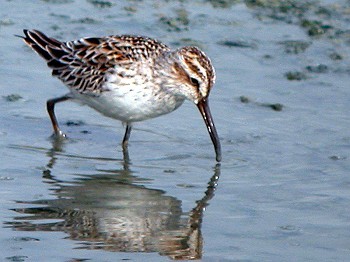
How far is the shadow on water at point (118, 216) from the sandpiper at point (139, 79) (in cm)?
89

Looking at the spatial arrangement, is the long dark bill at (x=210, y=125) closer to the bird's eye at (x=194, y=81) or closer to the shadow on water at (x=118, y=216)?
the bird's eye at (x=194, y=81)

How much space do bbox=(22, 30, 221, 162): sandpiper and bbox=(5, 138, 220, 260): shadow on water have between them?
2.94ft

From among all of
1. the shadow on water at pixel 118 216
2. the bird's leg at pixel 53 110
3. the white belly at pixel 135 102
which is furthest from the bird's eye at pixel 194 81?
the bird's leg at pixel 53 110

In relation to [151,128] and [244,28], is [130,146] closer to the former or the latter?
[151,128]

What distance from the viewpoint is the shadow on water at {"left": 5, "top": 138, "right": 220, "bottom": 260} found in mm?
8430

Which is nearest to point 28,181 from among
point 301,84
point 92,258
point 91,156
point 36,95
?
point 91,156

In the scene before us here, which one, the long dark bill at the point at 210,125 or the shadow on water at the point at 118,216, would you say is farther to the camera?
the long dark bill at the point at 210,125

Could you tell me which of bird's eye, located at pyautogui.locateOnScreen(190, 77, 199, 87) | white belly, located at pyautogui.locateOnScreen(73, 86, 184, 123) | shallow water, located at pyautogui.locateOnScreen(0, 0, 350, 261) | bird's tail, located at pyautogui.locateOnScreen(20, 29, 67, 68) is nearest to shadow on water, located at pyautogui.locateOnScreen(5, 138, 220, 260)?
shallow water, located at pyautogui.locateOnScreen(0, 0, 350, 261)

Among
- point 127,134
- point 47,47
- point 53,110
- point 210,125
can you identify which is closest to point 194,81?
point 210,125

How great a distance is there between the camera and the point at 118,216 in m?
9.05

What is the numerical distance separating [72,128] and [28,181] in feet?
7.01

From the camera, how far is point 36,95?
12555 millimetres

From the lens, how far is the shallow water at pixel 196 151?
28.1ft

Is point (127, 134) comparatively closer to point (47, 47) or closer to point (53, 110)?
point (53, 110)
